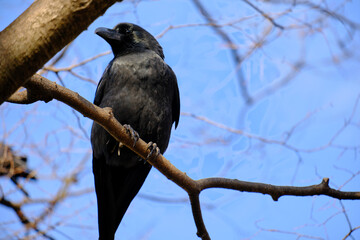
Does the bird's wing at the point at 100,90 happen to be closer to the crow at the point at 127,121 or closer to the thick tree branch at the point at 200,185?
the crow at the point at 127,121

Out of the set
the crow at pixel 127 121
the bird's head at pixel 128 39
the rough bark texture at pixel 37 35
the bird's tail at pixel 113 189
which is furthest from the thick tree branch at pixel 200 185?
the bird's head at pixel 128 39

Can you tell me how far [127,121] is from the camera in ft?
13.1

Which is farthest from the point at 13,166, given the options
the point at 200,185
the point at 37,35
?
the point at 37,35

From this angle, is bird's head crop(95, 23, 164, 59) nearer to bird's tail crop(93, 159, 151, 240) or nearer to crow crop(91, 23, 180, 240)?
crow crop(91, 23, 180, 240)

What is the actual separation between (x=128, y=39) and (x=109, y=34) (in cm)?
23

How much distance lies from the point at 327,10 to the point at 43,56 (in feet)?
11.7

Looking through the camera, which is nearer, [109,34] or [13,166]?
[13,166]

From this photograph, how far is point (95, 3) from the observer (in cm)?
182

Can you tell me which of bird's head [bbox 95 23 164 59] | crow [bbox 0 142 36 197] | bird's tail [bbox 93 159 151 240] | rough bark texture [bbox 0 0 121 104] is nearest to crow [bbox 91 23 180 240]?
bird's tail [bbox 93 159 151 240]

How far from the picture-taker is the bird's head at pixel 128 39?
4.66m

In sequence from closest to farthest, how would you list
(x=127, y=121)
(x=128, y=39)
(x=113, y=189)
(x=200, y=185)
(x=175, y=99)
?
(x=200, y=185), (x=127, y=121), (x=113, y=189), (x=175, y=99), (x=128, y=39)

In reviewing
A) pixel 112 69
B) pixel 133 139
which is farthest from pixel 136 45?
pixel 133 139

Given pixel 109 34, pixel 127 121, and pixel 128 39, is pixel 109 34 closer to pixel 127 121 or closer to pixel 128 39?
pixel 128 39

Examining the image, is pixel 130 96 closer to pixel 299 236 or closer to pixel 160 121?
pixel 160 121
